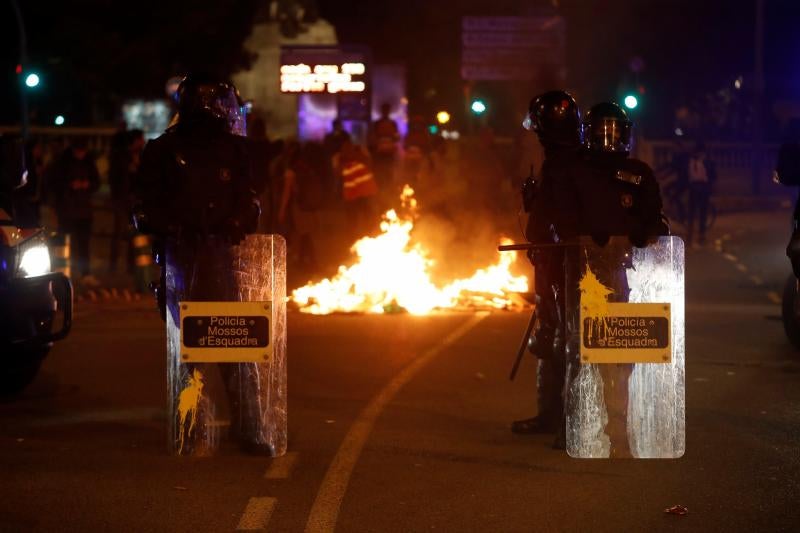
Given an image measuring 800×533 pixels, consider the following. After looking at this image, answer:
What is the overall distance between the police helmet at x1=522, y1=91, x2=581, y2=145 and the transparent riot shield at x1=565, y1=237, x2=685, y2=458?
32.8 inches

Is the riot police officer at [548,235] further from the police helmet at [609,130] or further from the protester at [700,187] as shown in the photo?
the protester at [700,187]

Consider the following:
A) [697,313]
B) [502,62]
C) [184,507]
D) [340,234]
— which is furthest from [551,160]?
[502,62]

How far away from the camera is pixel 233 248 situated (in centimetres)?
738

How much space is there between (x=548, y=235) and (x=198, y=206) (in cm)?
196

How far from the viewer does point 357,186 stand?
70.9ft

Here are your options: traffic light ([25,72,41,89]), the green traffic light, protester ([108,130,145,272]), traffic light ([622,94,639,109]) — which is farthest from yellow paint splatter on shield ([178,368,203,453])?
the green traffic light

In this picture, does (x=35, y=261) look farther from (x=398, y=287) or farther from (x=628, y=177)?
(x=398, y=287)

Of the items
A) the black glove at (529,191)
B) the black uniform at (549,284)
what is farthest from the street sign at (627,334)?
the black glove at (529,191)

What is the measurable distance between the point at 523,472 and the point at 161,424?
8.22ft

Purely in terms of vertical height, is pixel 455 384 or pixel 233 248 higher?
pixel 233 248

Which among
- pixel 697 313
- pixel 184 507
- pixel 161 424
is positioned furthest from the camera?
pixel 697 313

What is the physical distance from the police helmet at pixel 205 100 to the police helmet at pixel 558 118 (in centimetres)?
174

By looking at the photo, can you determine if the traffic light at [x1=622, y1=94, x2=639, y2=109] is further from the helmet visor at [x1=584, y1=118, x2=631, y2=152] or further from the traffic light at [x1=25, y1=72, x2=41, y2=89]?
the helmet visor at [x1=584, y1=118, x2=631, y2=152]

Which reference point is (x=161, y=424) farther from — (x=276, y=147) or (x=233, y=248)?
(x=276, y=147)
